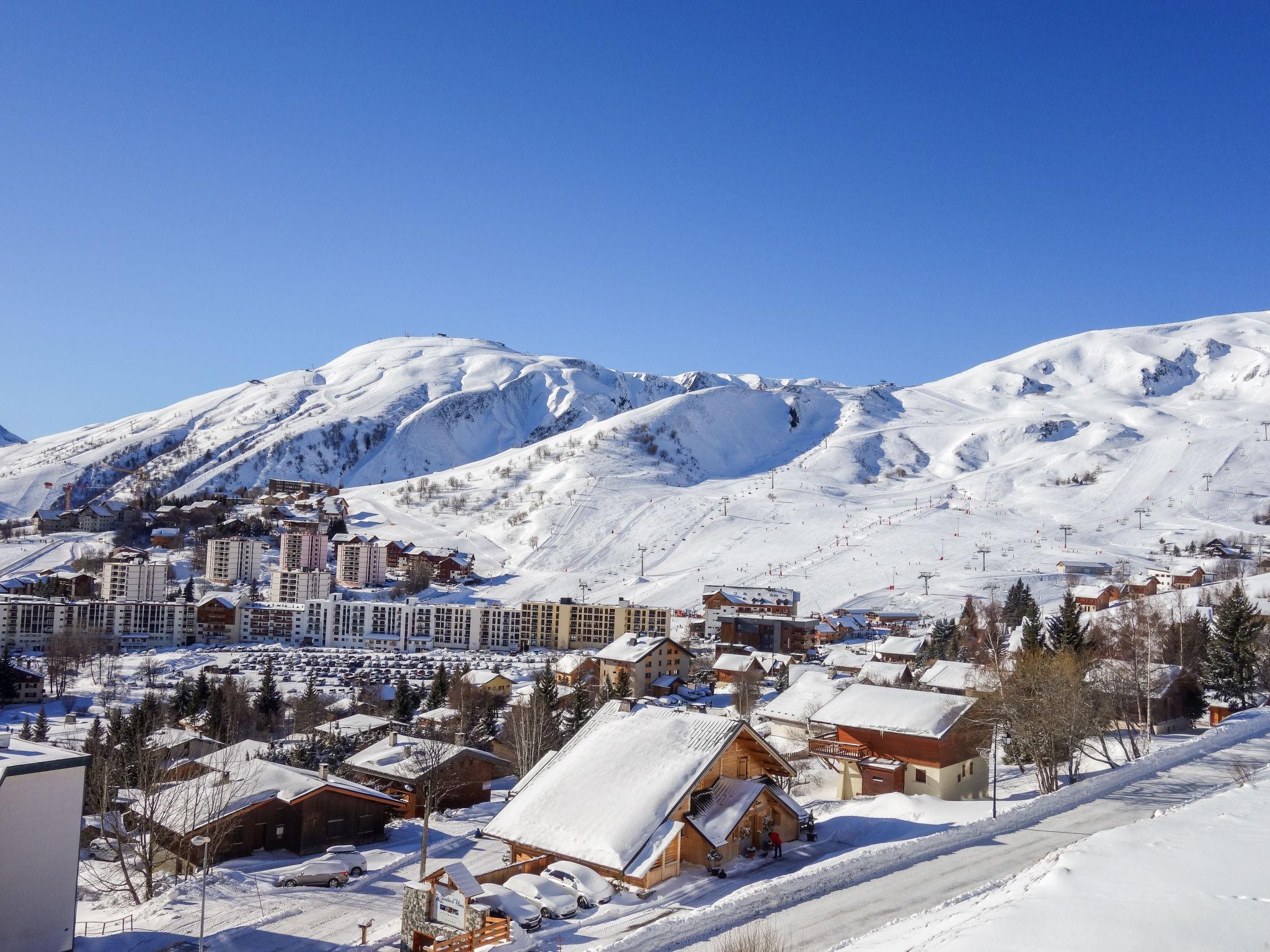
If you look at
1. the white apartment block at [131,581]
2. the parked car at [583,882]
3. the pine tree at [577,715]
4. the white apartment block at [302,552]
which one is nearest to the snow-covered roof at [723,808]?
the parked car at [583,882]

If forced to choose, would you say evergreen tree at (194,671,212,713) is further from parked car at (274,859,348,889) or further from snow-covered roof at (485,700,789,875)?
snow-covered roof at (485,700,789,875)

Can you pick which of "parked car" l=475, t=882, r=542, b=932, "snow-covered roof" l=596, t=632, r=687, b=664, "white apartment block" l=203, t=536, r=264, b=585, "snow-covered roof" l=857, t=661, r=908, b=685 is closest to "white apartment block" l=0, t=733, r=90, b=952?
"parked car" l=475, t=882, r=542, b=932

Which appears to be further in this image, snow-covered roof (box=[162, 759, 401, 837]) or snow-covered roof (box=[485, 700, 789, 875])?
snow-covered roof (box=[162, 759, 401, 837])

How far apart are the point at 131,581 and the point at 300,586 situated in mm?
16169

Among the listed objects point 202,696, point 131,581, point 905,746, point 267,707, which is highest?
point 905,746

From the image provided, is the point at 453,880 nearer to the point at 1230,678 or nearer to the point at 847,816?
the point at 847,816

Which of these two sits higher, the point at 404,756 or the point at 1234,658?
the point at 1234,658

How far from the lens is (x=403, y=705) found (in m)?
40.7

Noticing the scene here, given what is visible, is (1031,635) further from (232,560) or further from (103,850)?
(232,560)

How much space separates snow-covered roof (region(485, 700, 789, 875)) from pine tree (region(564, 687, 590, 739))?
13.9 meters

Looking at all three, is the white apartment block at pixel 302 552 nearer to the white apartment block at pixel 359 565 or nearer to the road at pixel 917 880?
the white apartment block at pixel 359 565

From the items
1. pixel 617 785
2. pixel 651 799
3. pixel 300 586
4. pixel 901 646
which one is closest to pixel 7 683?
pixel 300 586

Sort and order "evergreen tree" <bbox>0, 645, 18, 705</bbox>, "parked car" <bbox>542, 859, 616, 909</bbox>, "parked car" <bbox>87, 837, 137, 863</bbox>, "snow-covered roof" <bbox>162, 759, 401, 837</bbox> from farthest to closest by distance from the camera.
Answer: "evergreen tree" <bbox>0, 645, 18, 705</bbox> → "parked car" <bbox>87, 837, 137, 863</bbox> → "snow-covered roof" <bbox>162, 759, 401, 837</bbox> → "parked car" <bbox>542, 859, 616, 909</bbox>

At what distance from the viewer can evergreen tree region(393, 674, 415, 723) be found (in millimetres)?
40072
